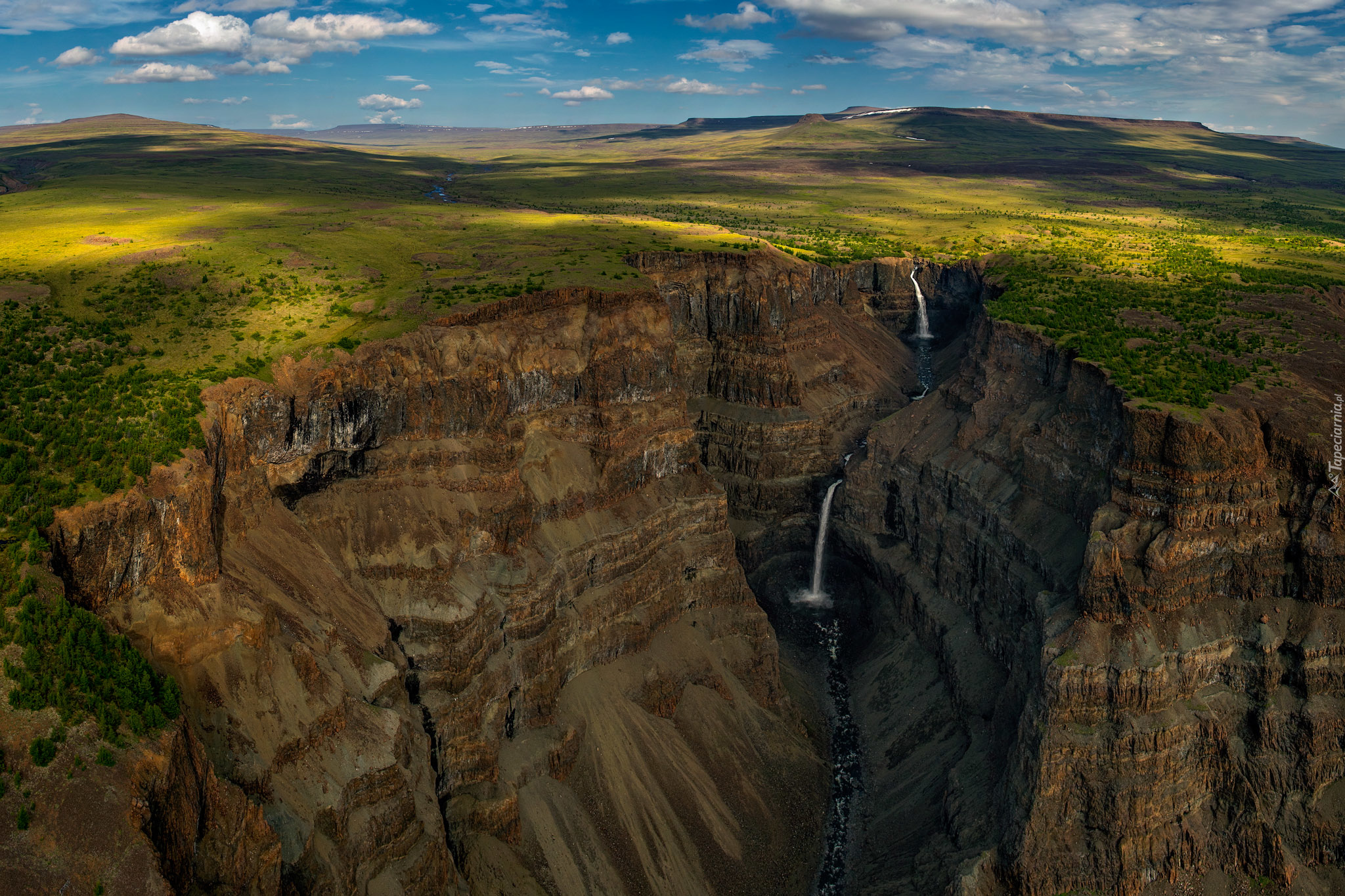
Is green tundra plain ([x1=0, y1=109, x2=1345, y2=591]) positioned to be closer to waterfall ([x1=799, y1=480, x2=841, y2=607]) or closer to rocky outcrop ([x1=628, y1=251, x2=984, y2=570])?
rocky outcrop ([x1=628, y1=251, x2=984, y2=570])

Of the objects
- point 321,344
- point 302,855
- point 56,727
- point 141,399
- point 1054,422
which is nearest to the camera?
point 56,727

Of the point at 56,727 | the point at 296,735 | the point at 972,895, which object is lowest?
the point at 972,895

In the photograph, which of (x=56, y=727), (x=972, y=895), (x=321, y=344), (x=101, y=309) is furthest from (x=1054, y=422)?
(x=101, y=309)

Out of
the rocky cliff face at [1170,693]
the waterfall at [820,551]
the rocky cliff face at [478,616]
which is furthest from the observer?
the waterfall at [820,551]

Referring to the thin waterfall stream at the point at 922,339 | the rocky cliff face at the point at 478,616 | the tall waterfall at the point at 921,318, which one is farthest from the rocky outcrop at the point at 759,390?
the tall waterfall at the point at 921,318

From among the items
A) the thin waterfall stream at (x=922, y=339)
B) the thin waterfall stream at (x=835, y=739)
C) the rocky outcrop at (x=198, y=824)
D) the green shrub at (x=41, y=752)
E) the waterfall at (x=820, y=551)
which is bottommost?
the thin waterfall stream at (x=835, y=739)

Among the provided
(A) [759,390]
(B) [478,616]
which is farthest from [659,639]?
(A) [759,390]

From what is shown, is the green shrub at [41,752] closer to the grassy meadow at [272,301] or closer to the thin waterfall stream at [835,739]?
the grassy meadow at [272,301]

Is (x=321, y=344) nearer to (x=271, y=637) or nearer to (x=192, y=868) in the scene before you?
(x=271, y=637)
